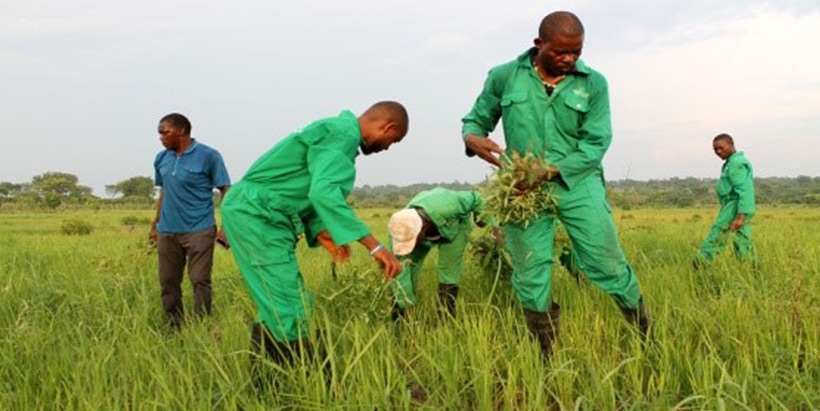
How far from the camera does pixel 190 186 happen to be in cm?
541

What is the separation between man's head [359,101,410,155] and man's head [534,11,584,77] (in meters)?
0.89

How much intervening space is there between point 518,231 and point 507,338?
24.3 inches

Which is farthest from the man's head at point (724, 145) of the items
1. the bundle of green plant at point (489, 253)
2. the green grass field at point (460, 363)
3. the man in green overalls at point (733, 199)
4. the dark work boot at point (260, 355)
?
the dark work boot at point (260, 355)

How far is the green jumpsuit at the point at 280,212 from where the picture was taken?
302 cm

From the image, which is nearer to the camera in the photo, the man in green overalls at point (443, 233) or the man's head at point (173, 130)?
the man in green overalls at point (443, 233)

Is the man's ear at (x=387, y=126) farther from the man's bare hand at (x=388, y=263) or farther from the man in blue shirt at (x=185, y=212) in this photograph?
the man in blue shirt at (x=185, y=212)

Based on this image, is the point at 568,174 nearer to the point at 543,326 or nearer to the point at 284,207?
the point at 543,326

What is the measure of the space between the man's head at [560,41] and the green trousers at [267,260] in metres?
1.64

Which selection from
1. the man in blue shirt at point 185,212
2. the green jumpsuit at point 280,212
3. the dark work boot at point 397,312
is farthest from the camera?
the man in blue shirt at point 185,212

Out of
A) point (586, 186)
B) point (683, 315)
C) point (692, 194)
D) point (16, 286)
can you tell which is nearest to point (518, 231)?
point (586, 186)

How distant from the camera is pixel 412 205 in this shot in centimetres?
480

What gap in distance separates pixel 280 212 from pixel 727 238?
5.15 metres

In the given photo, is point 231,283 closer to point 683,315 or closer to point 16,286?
point 16,286

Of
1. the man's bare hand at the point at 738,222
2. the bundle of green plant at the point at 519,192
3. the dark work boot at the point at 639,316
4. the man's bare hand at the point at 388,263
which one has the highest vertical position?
the bundle of green plant at the point at 519,192
